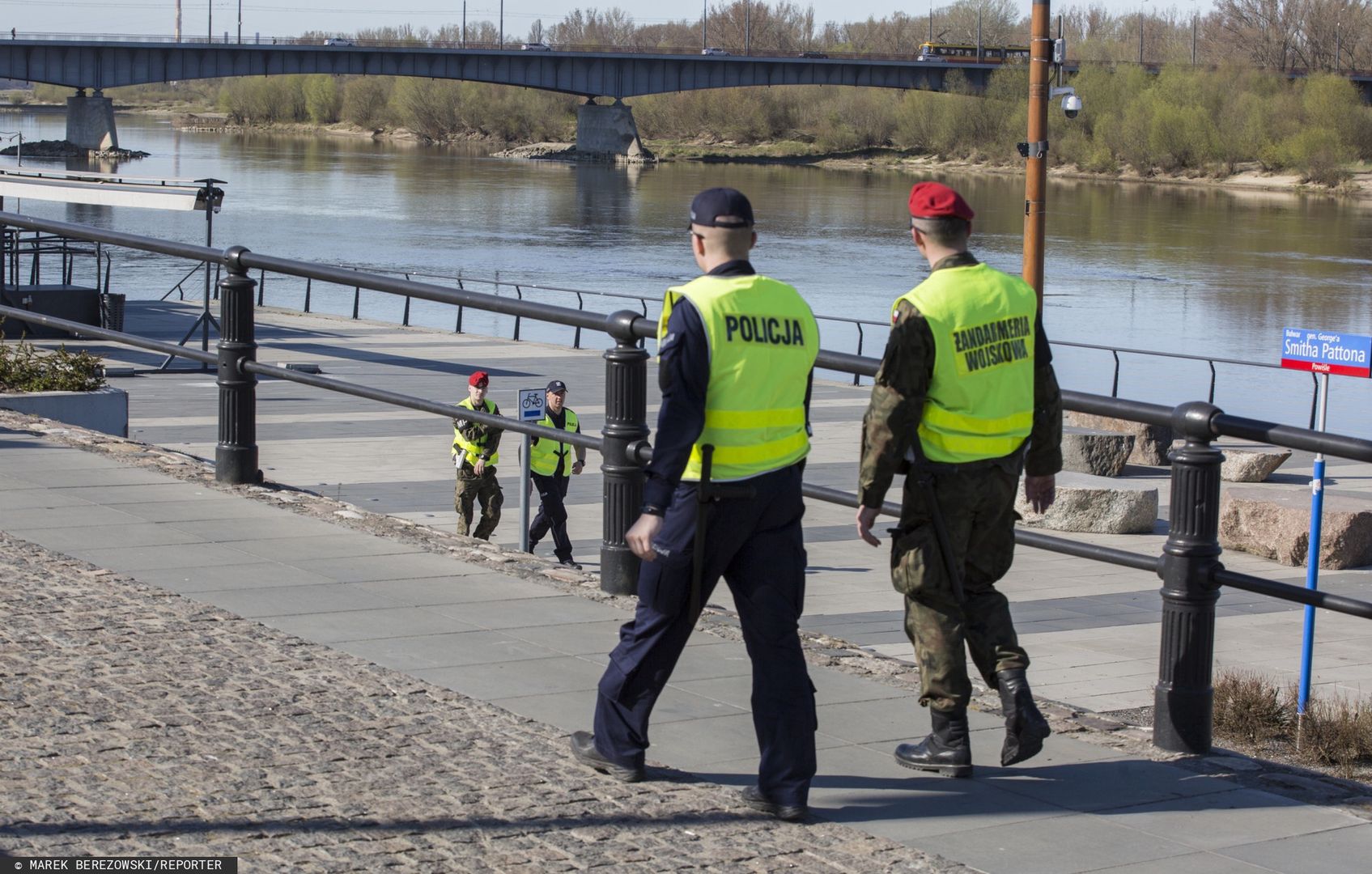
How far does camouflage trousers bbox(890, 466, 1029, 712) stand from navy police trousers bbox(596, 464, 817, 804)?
40 centimetres

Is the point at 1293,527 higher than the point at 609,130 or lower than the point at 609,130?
lower

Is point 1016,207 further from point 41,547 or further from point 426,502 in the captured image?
point 41,547

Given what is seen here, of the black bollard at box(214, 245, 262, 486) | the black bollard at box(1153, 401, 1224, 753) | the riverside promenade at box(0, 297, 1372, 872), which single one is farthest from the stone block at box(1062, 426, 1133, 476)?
the black bollard at box(1153, 401, 1224, 753)

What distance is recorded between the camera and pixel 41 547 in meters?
6.80

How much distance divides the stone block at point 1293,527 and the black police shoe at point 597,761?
39.0 ft

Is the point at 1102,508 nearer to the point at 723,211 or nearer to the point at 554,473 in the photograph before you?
the point at 554,473

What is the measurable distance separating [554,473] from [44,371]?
4444mm

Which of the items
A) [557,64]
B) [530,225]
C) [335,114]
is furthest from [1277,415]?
[335,114]

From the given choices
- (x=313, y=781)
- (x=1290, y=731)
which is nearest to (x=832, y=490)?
(x=1290, y=731)

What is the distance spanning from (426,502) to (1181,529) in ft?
40.6

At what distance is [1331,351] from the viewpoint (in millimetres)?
12773

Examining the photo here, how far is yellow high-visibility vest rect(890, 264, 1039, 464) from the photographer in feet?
14.8

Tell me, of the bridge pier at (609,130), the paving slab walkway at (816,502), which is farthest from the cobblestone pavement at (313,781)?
the bridge pier at (609,130)

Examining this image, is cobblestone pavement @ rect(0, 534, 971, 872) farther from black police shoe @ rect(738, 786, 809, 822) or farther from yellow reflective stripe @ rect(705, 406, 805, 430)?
yellow reflective stripe @ rect(705, 406, 805, 430)
